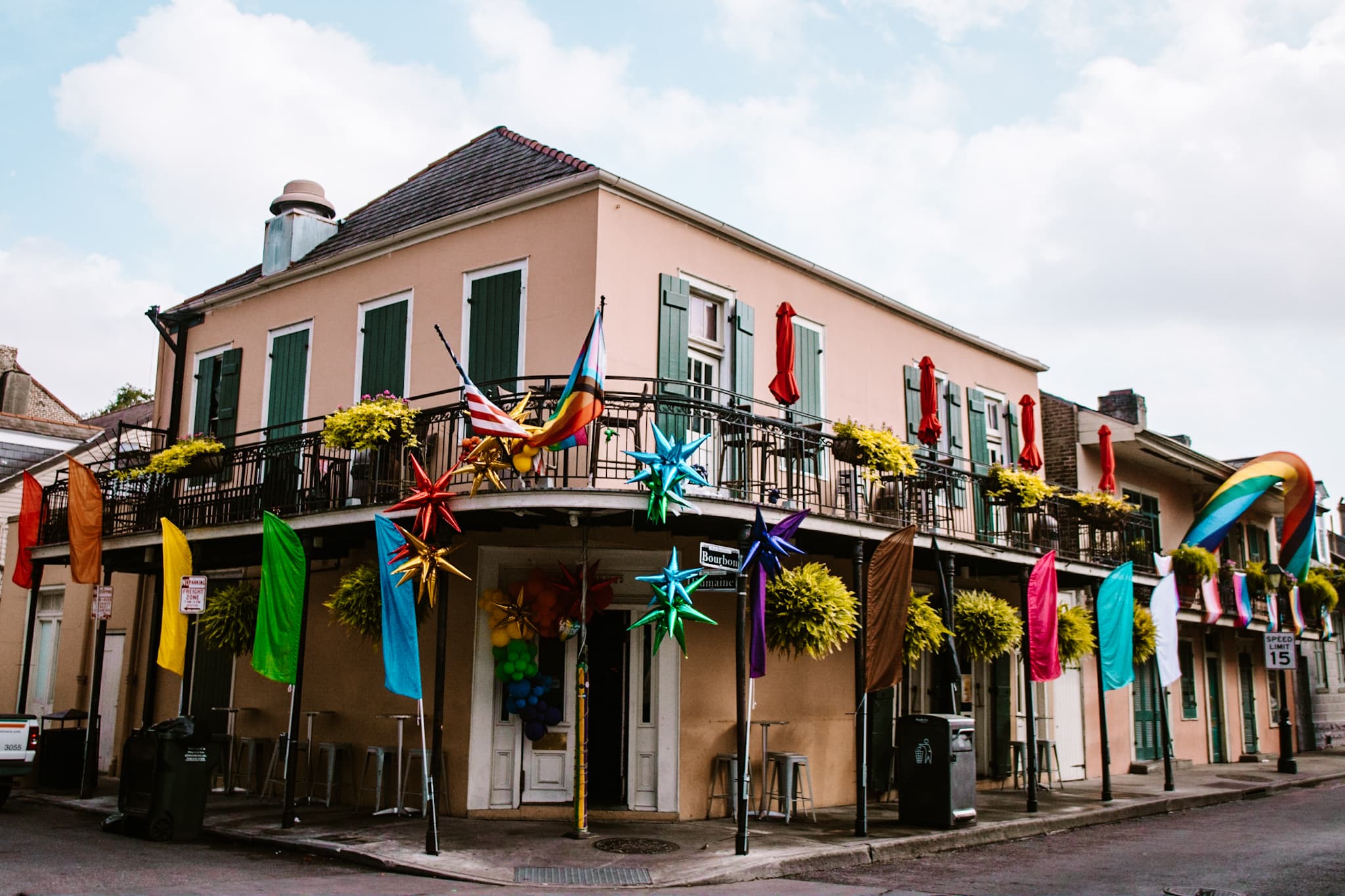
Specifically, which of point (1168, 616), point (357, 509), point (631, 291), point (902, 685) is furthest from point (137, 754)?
point (1168, 616)

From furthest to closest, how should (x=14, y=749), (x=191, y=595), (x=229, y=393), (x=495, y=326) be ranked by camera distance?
(x=229, y=393) → (x=495, y=326) → (x=14, y=749) → (x=191, y=595)

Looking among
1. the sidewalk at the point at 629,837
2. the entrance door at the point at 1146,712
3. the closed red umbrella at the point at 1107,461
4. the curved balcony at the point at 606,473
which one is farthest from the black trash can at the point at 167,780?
the entrance door at the point at 1146,712

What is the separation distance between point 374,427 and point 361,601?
1.77 metres

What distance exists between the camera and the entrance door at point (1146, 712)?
20547 mm

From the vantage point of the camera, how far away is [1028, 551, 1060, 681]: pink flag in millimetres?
13359

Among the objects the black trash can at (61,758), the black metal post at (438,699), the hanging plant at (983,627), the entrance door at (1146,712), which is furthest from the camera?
the entrance door at (1146,712)

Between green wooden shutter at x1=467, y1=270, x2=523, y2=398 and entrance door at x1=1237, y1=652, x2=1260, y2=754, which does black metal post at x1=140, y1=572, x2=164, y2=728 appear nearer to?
green wooden shutter at x1=467, y1=270, x2=523, y2=398

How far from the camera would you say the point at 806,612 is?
11312 mm

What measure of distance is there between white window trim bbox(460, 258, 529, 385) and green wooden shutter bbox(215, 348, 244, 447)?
3.53m

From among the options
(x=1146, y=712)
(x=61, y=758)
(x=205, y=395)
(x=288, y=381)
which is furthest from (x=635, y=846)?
(x=1146, y=712)

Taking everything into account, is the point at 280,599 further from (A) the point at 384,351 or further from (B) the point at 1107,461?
(B) the point at 1107,461

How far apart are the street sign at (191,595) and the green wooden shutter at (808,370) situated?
6.85 metres

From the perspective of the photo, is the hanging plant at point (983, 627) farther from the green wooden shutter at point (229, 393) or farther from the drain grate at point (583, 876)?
the green wooden shutter at point (229, 393)

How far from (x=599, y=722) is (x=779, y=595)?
2889 mm
